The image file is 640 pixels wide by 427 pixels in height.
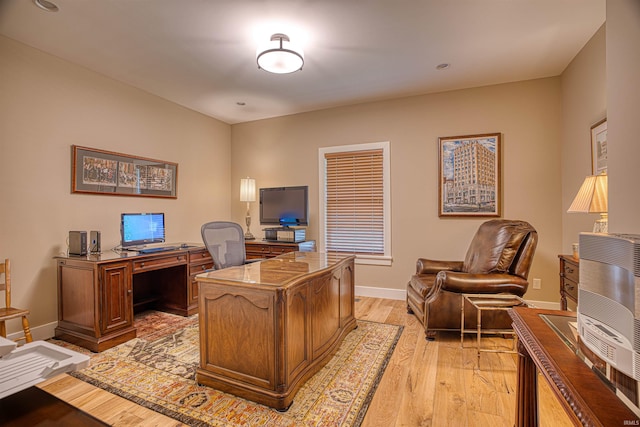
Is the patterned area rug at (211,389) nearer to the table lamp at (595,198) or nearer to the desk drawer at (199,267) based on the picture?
the desk drawer at (199,267)

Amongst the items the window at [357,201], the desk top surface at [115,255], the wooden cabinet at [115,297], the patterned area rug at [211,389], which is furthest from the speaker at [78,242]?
the window at [357,201]

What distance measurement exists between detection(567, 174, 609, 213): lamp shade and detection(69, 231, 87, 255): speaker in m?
4.30

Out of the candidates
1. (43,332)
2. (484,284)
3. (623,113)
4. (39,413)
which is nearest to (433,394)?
(484,284)

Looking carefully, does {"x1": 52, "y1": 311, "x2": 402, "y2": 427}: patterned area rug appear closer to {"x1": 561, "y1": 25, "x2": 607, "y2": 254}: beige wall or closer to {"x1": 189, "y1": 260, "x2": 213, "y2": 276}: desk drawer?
{"x1": 189, "y1": 260, "x2": 213, "y2": 276}: desk drawer

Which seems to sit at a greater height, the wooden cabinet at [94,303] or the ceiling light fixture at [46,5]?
the ceiling light fixture at [46,5]

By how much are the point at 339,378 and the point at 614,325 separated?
1.74m

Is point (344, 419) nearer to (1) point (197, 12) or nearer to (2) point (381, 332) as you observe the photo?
(2) point (381, 332)

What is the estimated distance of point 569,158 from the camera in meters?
3.26

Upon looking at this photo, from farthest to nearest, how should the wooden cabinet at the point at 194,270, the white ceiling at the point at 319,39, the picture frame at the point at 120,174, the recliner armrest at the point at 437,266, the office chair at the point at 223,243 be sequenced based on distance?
the wooden cabinet at the point at 194,270
the recliner armrest at the point at 437,266
the picture frame at the point at 120,174
the office chair at the point at 223,243
the white ceiling at the point at 319,39

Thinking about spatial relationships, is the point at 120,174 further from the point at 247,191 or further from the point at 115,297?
the point at 247,191

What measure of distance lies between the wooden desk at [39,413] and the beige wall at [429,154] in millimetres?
3828

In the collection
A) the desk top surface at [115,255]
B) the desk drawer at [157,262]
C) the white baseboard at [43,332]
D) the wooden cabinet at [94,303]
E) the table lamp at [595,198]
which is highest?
the table lamp at [595,198]

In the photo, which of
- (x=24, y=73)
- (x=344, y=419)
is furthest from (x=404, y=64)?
(x=24, y=73)

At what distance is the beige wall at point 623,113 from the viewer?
1125mm
